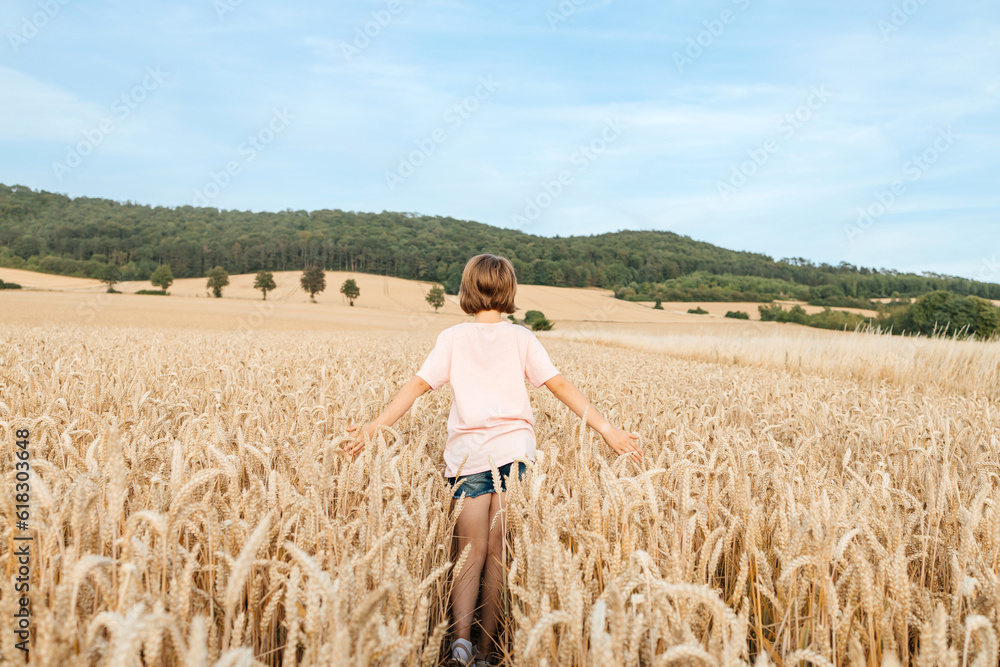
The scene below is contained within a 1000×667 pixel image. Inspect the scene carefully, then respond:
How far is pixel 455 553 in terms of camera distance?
2633 millimetres

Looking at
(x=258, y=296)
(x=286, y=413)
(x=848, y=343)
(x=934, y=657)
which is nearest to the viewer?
(x=934, y=657)

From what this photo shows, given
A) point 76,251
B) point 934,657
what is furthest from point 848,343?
point 76,251

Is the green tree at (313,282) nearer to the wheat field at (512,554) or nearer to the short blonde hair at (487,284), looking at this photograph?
the wheat field at (512,554)

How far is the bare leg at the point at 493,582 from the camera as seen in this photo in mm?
2187

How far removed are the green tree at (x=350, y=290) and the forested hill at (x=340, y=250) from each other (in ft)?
37.0

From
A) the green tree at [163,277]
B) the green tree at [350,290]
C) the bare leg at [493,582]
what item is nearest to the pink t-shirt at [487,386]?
the bare leg at [493,582]

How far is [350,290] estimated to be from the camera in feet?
219

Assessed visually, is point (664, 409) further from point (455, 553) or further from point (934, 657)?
point (934, 657)

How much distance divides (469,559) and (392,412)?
844mm

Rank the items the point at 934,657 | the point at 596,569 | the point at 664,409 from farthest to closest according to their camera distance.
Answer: the point at 664,409 < the point at 596,569 < the point at 934,657

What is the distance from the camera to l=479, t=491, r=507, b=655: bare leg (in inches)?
86.1

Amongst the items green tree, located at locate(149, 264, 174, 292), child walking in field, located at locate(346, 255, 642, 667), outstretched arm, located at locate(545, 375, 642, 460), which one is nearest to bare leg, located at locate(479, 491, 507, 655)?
child walking in field, located at locate(346, 255, 642, 667)

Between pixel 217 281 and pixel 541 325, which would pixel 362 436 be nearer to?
pixel 541 325

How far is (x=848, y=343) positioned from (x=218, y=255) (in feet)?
253
